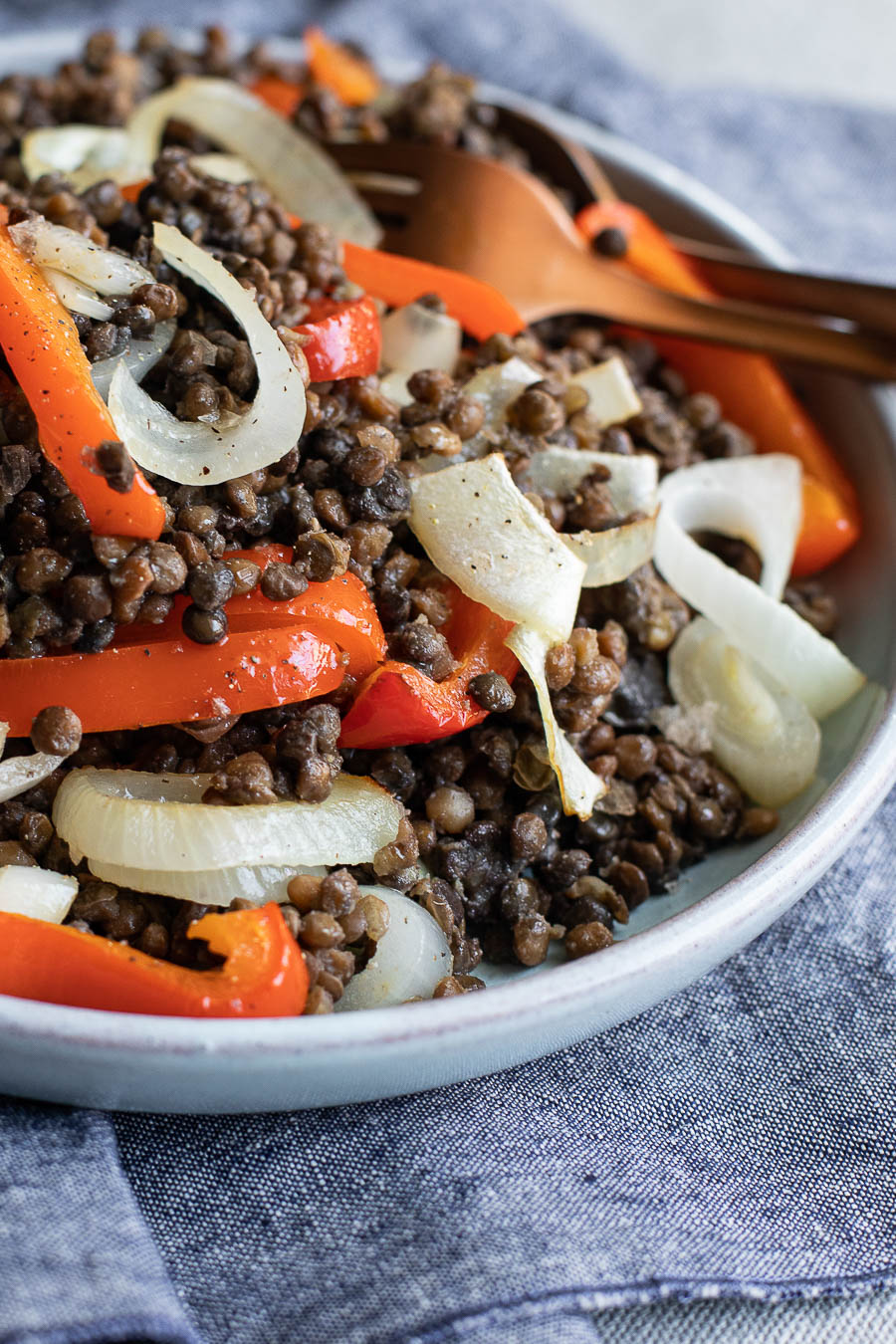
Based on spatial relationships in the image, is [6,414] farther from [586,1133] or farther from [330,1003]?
[586,1133]

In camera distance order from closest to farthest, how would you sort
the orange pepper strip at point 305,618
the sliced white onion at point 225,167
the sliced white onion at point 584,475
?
the orange pepper strip at point 305,618 → the sliced white onion at point 584,475 → the sliced white onion at point 225,167

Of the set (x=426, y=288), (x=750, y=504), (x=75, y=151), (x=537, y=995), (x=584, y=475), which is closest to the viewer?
(x=537, y=995)

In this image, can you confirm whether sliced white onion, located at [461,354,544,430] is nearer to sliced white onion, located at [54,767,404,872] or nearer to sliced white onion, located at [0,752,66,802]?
sliced white onion, located at [54,767,404,872]

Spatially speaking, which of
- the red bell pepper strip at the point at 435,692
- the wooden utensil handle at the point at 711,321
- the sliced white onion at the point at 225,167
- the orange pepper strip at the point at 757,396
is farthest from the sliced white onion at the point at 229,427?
the orange pepper strip at the point at 757,396

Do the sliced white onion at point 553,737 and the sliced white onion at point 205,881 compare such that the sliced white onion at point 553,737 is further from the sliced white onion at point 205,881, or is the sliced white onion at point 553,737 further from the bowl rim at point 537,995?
the sliced white onion at point 205,881

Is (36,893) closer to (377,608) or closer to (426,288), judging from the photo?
(377,608)

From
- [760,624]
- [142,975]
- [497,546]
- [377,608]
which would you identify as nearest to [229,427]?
[377,608]

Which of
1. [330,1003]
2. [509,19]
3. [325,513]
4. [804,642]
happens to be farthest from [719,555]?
[509,19]

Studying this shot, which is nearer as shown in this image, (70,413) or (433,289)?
(70,413)
